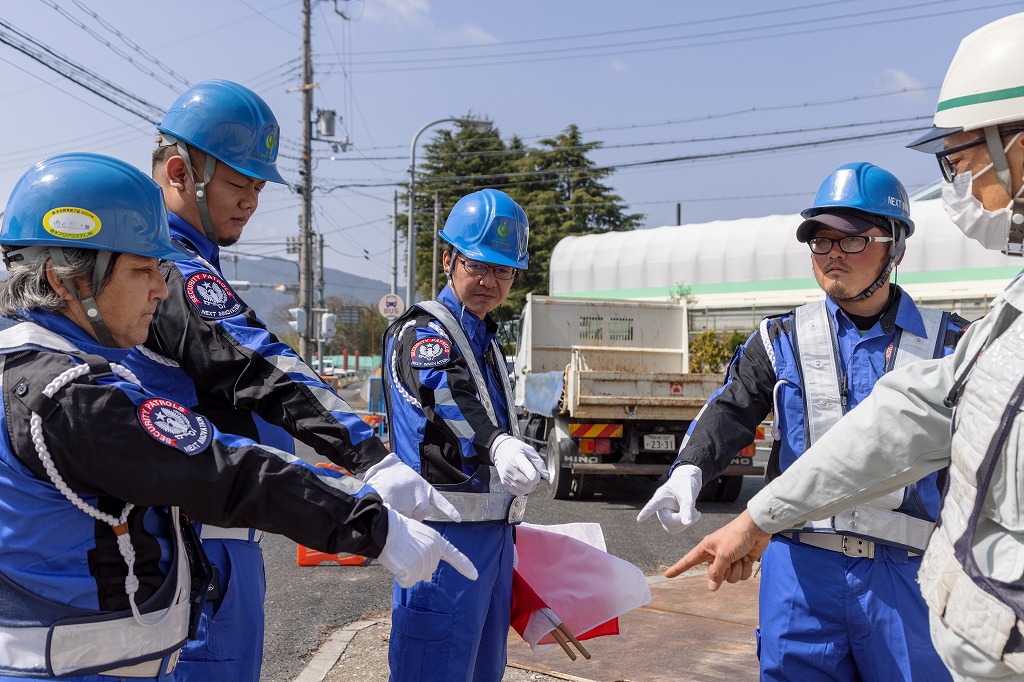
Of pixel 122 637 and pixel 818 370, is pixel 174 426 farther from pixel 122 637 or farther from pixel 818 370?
pixel 818 370

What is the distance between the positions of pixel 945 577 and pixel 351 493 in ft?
3.80

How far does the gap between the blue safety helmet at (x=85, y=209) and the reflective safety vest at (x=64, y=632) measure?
0.67 ft

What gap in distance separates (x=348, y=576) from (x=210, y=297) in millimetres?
4943

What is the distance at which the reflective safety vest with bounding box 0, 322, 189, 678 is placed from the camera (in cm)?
176

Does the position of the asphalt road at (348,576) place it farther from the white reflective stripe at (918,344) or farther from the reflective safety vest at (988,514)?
the reflective safety vest at (988,514)

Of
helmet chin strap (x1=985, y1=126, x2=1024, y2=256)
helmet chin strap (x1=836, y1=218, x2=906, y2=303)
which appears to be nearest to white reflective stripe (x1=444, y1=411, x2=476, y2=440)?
helmet chin strap (x1=836, y1=218, x2=906, y2=303)

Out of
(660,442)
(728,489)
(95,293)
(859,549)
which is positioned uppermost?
(95,293)

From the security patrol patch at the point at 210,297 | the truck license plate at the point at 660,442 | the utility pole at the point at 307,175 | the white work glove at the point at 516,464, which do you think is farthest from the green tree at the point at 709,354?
the security patrol patch at the point at 210,297

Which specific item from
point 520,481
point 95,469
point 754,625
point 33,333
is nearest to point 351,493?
point 95,469

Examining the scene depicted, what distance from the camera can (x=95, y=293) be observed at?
196 centimetres

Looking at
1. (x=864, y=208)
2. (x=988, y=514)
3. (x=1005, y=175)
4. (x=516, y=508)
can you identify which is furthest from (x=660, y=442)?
(x=988, y=514)

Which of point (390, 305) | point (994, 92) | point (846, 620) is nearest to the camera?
point (994, 92)

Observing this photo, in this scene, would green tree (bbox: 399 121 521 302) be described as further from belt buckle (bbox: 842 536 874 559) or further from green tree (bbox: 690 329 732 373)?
belt buckle (bbox: 842 536 874 559)

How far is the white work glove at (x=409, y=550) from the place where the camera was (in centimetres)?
192
